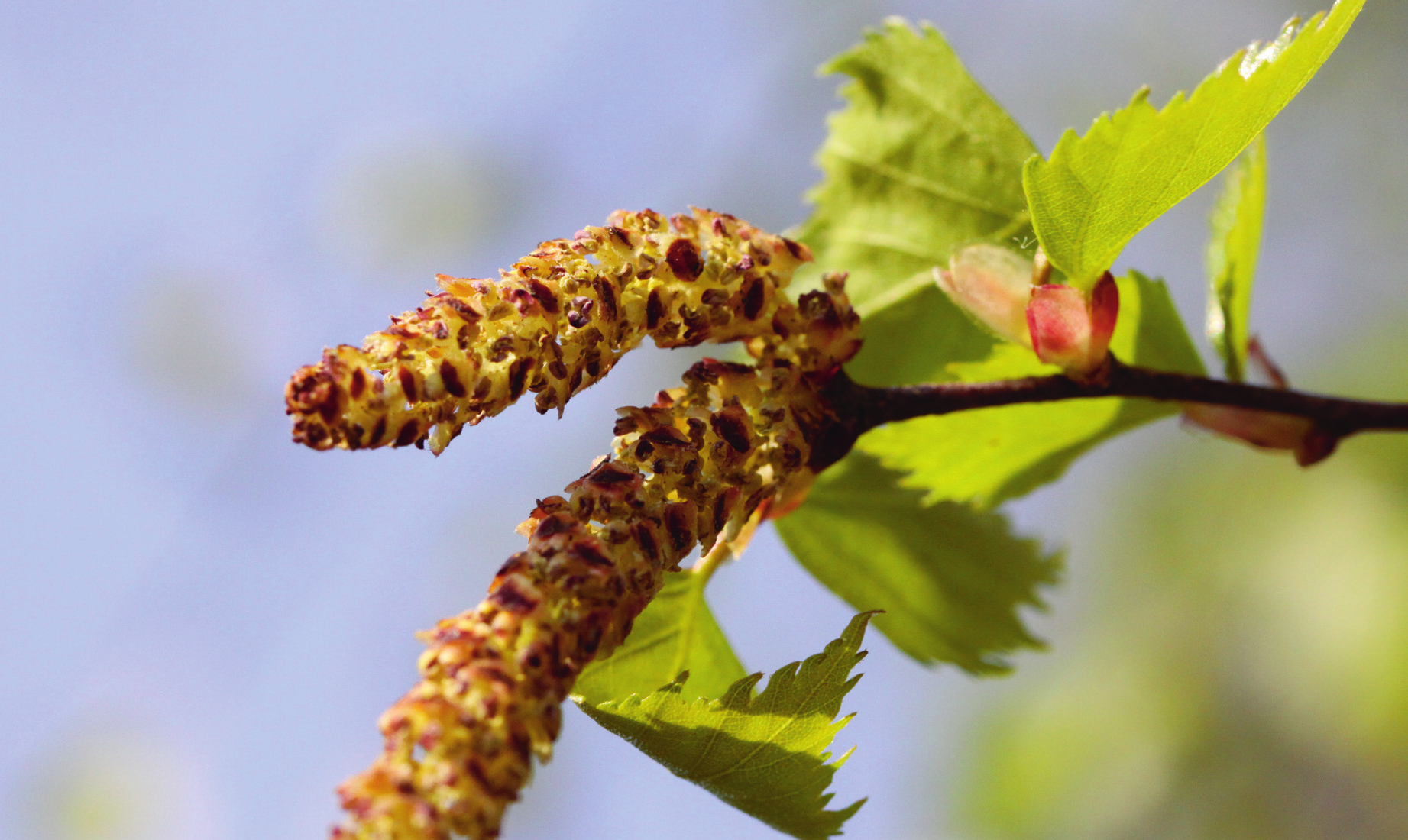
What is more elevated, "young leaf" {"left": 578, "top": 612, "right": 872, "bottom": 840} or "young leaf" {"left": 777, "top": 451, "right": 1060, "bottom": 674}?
"young leaf" {"left": 777, "top": 451, "right": 1060, "bottom": 674}

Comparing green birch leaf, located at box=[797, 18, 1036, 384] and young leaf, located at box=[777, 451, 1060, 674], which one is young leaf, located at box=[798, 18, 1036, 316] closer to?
green birch leaf, located at box=[797, 18, 1036, 384]

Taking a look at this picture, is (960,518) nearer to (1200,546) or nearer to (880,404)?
(880,404)

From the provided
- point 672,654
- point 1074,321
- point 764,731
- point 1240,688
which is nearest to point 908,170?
point 1074,321

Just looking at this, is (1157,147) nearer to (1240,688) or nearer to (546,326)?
(546,326)

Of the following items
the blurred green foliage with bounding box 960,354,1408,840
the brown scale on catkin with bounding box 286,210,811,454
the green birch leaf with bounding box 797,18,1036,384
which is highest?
the green birch leaf with bounding box 797,18,1036,384

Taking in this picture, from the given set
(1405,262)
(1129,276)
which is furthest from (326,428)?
(1405,262)

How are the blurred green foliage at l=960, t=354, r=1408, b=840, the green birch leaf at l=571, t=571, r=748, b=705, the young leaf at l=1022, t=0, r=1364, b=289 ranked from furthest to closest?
the blurred green foliage at l=960, t=354, r=1408, b=840 < the green birch leaf at l=571, t=571, r=748, b=705 < the young leaf at l=1022, t=0, r=1364, b=289

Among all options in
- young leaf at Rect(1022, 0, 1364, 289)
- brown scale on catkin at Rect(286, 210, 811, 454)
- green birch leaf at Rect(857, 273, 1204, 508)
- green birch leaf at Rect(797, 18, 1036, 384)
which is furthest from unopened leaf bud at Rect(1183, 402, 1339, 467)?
brown scale on catkin at Rect(286, 210, 811, 454)
